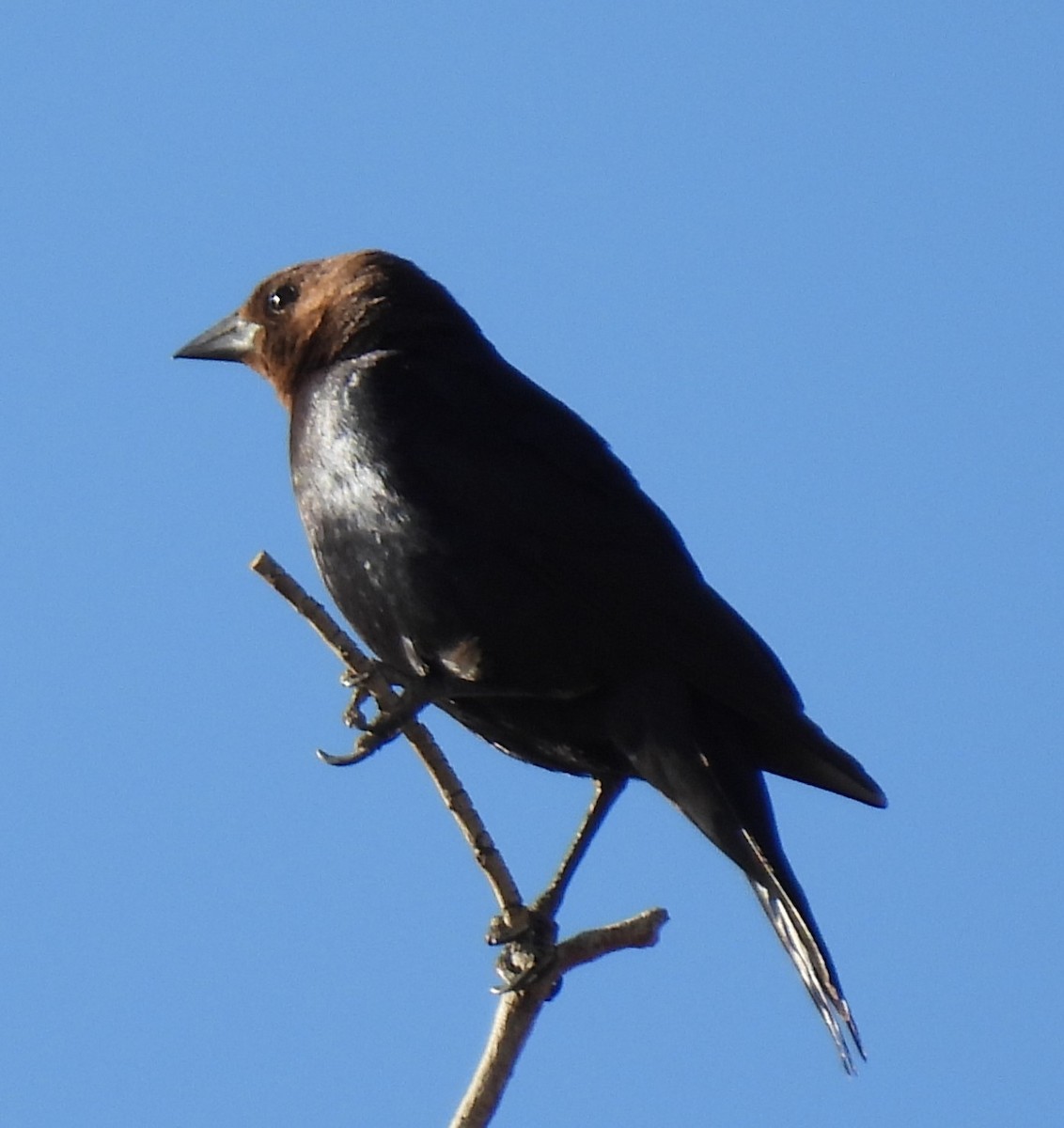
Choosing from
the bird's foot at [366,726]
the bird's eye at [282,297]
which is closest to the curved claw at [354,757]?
the bird's foot at [366,726]

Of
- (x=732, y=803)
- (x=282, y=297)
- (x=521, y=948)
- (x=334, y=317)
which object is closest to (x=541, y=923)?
(x=521, y=948)

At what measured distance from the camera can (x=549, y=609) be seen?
13.4ft

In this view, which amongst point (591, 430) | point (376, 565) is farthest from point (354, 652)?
point (591, 430)

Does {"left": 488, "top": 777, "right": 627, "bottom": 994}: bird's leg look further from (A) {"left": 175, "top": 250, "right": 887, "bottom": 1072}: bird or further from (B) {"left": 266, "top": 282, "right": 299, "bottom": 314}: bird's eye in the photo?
(B) {"left": 266, "top": 282, "right": 299, "bottom": 314}: bird's eye

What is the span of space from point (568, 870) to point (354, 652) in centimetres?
103

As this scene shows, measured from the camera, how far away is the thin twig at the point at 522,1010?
310 cm

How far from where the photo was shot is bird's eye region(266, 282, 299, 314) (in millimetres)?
5113

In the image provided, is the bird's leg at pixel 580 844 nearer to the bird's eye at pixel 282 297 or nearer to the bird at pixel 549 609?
the bird at pixel 549 609

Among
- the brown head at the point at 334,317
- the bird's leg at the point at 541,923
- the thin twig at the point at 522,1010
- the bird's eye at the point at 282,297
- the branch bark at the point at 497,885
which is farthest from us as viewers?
the bird's eye at the point at 282,297

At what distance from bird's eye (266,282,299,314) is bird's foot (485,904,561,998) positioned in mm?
1923

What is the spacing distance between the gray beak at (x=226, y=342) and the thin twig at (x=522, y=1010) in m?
2.24

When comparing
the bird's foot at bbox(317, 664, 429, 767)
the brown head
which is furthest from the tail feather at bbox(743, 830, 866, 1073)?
the brown head

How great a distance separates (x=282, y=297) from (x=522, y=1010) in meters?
2.37

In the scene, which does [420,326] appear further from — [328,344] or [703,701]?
[703,701]
